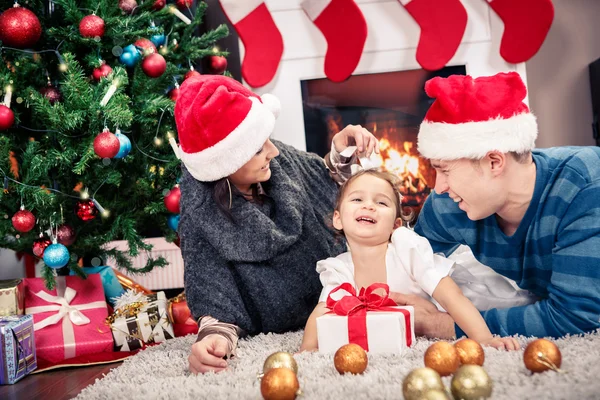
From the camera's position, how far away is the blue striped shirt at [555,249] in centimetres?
122

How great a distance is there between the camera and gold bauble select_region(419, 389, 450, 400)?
0.86 m

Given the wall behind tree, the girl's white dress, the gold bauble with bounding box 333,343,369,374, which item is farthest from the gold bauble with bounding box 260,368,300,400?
the wall behind tree

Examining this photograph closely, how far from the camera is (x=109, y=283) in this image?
2420 mm

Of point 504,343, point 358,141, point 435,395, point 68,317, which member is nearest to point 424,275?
point 504,343

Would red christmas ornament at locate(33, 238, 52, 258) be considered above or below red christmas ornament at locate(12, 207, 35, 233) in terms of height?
below

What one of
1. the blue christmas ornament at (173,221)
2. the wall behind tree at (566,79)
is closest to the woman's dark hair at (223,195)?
the blue christmas ornament at (173,221)

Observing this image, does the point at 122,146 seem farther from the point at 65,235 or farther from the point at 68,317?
the point at 68,317

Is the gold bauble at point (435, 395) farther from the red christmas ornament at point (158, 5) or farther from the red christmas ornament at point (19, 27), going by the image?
the red christmas ornament at point (158, 5)

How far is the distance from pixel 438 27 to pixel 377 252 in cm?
204

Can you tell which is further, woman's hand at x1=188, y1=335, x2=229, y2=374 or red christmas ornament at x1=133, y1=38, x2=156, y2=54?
red christmas ornament at x1=133, y1=38, x2=156, y2=54

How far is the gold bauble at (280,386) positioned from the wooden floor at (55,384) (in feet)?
2.91

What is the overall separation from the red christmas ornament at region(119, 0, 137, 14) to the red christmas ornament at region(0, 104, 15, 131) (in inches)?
23.8

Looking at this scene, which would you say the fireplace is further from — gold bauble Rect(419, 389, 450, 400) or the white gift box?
gold bauble Rect(419, 389, 450, 400)

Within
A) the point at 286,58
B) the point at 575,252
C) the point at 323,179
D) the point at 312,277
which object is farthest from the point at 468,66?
the point at 575,252
